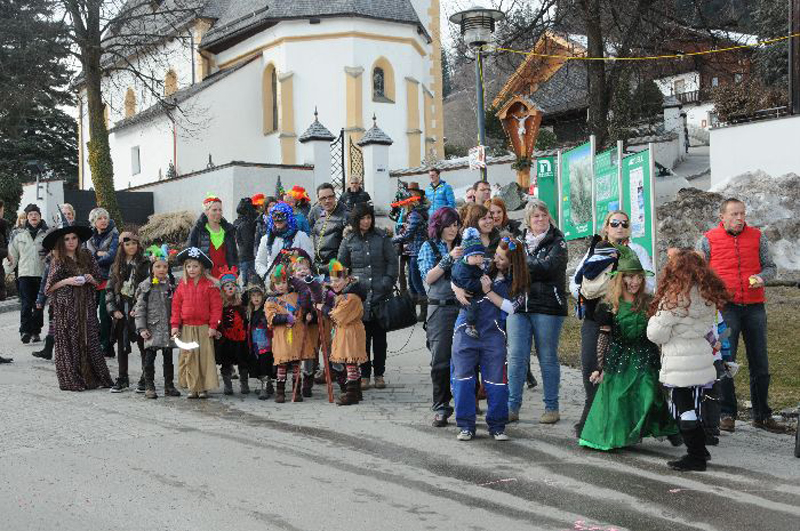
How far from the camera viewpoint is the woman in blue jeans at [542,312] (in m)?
8.25

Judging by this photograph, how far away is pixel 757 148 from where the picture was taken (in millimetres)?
20188

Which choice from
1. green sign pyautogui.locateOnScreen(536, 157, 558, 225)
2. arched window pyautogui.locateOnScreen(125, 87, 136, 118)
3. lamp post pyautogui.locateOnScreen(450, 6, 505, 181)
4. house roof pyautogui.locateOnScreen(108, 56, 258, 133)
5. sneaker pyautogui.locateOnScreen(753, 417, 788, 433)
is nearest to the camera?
sneaker pyautogui.locateOnScreen(753, 417, 788, 433)

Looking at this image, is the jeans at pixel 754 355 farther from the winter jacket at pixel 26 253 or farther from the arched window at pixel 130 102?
the arched window at pixel 130 102

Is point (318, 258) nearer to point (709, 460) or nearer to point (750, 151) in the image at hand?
point (709, 460)

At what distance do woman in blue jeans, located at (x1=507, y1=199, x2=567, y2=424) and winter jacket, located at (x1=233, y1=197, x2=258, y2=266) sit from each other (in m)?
5.44

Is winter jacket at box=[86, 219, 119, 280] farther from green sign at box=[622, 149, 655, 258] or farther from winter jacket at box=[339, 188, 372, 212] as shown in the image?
green sign at box=[622, 149, 655, 258]

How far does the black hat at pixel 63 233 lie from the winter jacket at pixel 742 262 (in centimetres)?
681

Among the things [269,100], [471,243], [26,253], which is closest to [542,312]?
[471,243]

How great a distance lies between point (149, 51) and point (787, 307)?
22.0 meters

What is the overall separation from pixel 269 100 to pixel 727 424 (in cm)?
3197

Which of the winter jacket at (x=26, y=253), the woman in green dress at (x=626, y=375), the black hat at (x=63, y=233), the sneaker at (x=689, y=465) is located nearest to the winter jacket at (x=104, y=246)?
the black hat at (x=63, y=233)

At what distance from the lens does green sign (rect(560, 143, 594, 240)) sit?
49.2 ft

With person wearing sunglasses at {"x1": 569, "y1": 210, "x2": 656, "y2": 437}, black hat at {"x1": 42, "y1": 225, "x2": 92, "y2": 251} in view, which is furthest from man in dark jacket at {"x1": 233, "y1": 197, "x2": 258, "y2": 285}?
person wearing sunglasses at {"x1": 569, "y1": 210, "x2": 656, "y2": 437}

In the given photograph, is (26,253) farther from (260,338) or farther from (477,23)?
(477,23)
